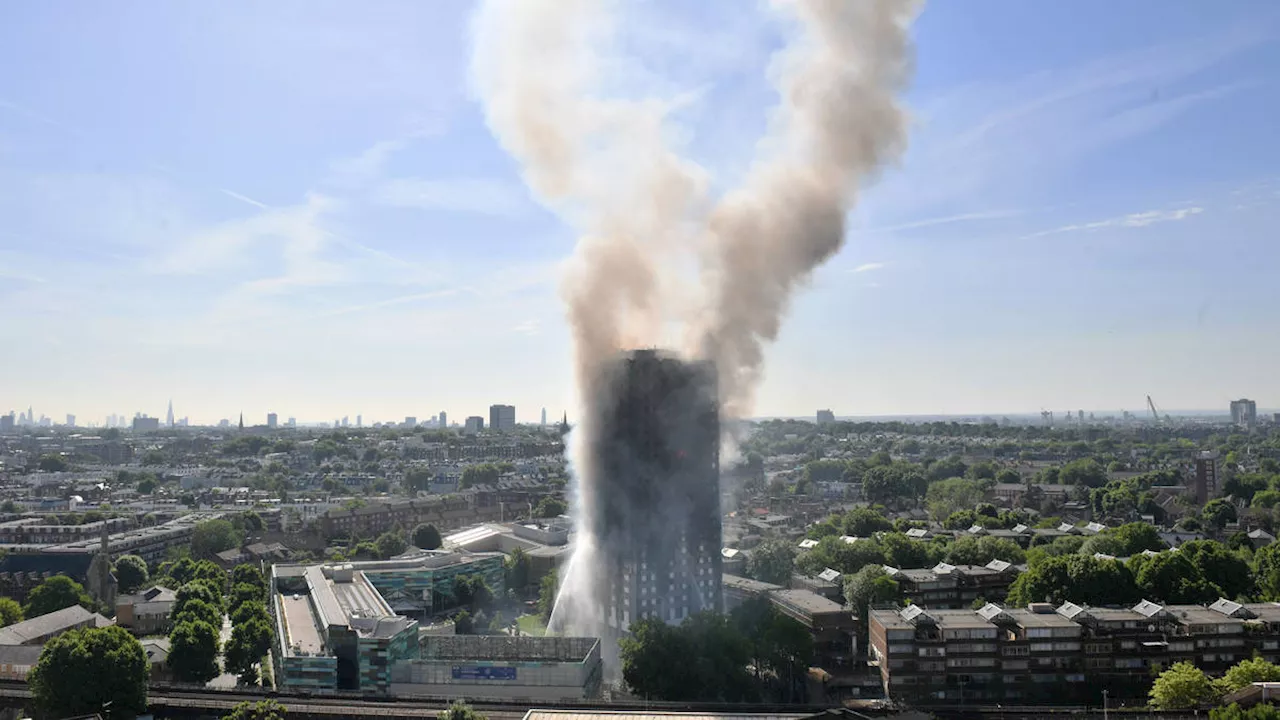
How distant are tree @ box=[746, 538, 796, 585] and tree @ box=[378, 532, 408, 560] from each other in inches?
1355

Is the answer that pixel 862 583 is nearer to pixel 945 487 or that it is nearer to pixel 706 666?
pixel 706 666

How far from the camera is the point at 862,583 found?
57688mm

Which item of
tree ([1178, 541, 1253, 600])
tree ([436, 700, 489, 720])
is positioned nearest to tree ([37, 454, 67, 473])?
tree ([436, 700, 489, 720])

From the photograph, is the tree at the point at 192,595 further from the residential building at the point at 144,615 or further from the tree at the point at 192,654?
the tree at the point at 192,654

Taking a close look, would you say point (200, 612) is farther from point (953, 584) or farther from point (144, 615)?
point (953, 584)

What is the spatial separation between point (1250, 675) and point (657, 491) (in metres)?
28.1

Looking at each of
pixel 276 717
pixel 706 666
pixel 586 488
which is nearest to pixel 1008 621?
pixel 706 666

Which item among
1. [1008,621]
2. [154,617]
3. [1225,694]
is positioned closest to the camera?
[1225,694]

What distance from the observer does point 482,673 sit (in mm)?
42438

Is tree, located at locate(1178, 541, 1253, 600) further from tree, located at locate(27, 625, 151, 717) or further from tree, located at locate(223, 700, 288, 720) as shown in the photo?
tree, located at locate(27, 625, 151, 717)

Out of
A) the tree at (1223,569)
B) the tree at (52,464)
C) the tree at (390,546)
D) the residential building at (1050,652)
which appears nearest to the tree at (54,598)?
the tree at (390,546)

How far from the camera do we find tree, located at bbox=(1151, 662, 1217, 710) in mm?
38906

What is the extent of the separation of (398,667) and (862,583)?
28.4m

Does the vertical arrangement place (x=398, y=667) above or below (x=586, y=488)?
below
